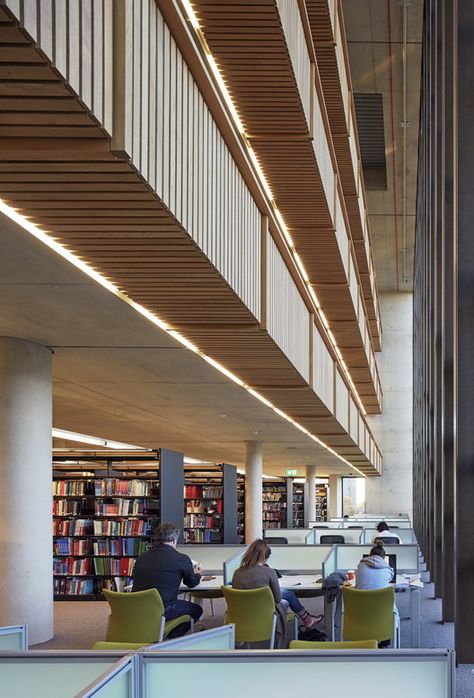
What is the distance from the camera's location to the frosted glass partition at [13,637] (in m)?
4.25

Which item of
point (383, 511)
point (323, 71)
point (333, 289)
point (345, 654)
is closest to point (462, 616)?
point (345, 654)

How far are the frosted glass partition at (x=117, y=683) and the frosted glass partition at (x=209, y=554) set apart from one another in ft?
24.4

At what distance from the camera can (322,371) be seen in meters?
12.1

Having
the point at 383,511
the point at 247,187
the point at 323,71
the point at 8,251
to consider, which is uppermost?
the point at 323,71

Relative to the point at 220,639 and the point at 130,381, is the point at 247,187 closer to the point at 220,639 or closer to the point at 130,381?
the point at 220,639

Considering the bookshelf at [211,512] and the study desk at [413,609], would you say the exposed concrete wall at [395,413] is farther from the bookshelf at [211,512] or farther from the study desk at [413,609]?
the study desk at [413,609]

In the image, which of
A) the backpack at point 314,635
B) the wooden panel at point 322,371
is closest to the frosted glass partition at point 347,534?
the wooden panel at point 322,371

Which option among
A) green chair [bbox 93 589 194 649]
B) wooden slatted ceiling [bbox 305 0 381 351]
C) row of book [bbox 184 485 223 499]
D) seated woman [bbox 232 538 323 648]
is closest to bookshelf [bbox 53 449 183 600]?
seated woman [bbox 232 538 323 648]

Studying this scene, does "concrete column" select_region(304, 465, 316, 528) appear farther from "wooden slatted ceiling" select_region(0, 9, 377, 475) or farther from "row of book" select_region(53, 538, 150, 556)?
"wooden slatted ceiling" select_region(0, 9, 377, 475)

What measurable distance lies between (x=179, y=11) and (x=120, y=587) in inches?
350

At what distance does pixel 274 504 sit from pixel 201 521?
415 inches

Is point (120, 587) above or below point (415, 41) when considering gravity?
below

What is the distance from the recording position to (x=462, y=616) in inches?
291

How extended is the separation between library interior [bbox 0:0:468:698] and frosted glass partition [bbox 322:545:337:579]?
0.20 feet
